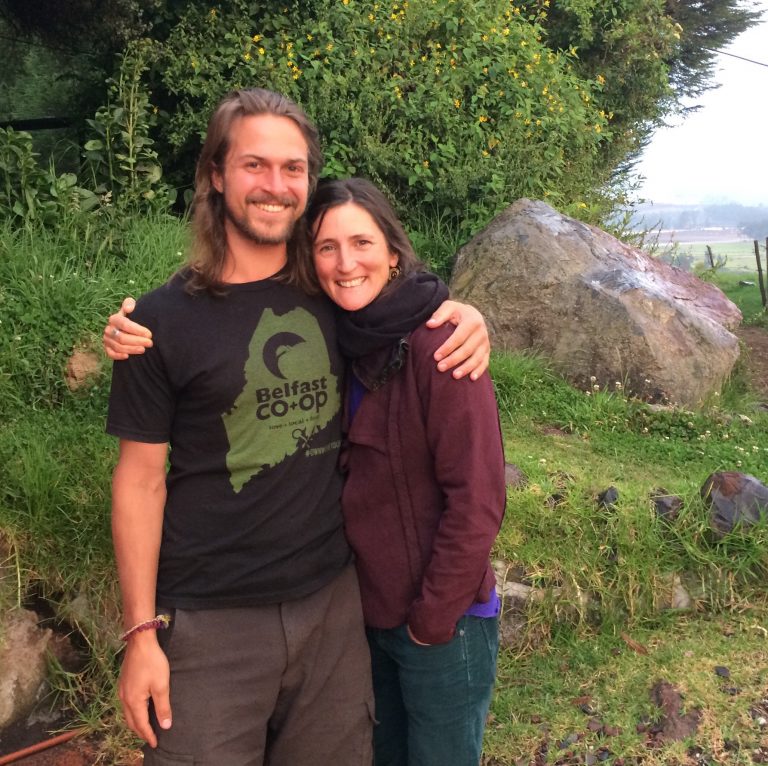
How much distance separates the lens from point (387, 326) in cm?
203

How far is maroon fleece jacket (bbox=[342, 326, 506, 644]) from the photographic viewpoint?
191cm

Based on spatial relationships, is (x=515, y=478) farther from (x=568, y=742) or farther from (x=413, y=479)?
(x=413, y=479)

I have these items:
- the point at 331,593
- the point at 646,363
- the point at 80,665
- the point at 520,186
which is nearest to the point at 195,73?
the point at 520,186

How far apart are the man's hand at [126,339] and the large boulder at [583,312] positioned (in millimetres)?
4547

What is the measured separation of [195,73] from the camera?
6.33 meters

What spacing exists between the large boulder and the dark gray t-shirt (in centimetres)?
426

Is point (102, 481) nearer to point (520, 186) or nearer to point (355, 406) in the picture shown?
point (355, 406)

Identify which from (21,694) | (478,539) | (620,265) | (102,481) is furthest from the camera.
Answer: (620,265)

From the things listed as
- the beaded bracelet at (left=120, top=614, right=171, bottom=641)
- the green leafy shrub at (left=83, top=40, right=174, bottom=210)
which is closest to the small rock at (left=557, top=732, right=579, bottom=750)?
the beaded bracelet at (left=120, top=614, right=171, bottom=641)

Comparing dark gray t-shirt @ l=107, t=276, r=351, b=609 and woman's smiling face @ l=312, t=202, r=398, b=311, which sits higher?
woman's smiling face @ l=312, t=202, r=398, b=311

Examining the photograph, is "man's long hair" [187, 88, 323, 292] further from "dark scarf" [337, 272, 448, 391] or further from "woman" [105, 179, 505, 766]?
"dark scarf" [337, 272, 448, 391]

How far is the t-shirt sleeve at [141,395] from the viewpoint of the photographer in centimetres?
192

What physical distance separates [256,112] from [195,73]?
4.73 meters

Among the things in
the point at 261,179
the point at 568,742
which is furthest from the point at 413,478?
the point at 568,742
